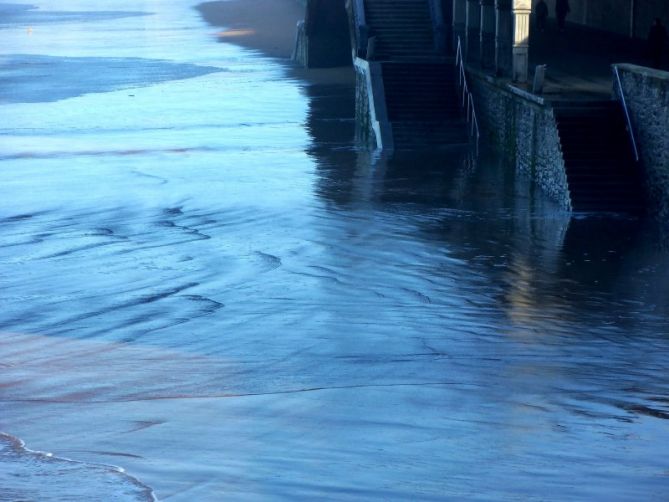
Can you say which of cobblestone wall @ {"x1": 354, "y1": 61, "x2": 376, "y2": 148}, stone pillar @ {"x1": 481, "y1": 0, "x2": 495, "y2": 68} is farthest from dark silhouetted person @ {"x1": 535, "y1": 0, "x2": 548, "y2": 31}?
stone pillar @ {"x1": 481, "y1": 0, "x2": 495, "y2": 68}

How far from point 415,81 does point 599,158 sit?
34.3 feet

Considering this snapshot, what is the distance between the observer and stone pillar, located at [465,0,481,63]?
3166 centimetres

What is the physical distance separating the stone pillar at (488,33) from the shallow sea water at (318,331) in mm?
2960

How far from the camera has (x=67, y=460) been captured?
31.7 ft

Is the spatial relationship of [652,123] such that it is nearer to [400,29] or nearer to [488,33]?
[488,33]

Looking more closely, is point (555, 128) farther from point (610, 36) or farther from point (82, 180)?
point (610, 36)

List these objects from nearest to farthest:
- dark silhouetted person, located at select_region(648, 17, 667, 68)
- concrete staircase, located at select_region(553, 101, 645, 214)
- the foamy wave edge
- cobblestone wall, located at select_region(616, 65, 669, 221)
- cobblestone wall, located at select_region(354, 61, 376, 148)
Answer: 1. the foamy wave edge
2. cobblestone wall, located at select_region(616, 65, 669, 221)
3. concrete staircase, located at select_region(553, 101, 645, 214)
4. dark silhouetted person, located at select_region(648, 17, 667, 68)
5. cobblestone wall, located at select_region(354, 61, 376, 148)

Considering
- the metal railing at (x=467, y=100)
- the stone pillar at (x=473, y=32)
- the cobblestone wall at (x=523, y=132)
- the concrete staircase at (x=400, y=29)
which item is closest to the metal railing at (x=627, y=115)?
the cobblestone wall at (x=523, y=132)

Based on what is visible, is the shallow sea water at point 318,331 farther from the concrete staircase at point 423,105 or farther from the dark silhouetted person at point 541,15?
the dark silhouetted person at point 541,15

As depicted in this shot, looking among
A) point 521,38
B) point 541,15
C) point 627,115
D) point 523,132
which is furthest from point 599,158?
point 541,15

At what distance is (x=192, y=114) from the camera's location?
123 feet

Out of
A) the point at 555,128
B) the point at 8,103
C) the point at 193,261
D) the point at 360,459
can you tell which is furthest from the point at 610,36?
the point at 360,459

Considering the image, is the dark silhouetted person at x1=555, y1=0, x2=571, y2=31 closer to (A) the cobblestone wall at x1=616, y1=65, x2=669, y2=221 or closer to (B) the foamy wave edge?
(A) the cobblestone wall at x1=616, y1=65, x2=669, y2=221

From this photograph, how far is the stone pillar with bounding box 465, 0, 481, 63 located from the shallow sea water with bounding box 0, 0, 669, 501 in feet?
14.8
